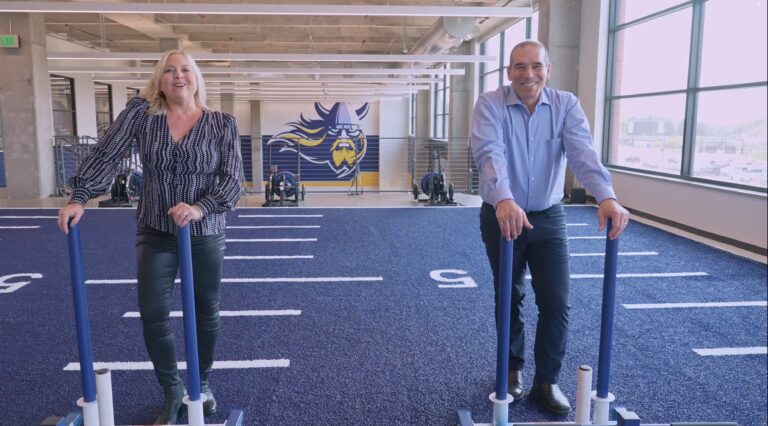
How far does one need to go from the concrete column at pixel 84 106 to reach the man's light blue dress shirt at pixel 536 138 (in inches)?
600

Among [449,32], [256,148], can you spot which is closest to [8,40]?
[449,32]

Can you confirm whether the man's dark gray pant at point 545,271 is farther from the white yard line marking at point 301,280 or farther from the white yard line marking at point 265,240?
the white yard line marking at point 265,240

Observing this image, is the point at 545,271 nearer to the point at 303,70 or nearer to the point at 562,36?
the point at 562,36

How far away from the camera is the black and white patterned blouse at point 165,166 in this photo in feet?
7.54

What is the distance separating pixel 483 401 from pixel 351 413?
62cm

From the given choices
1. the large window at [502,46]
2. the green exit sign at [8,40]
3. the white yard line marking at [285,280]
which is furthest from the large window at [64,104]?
the white yard line marking at [285,280]

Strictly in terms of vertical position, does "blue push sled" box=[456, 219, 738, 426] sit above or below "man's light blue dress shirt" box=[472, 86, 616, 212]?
below

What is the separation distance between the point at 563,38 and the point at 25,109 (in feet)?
30.4

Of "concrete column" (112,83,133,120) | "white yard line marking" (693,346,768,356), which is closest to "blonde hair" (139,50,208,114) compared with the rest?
"white yard line marking" (693,346,768,356)

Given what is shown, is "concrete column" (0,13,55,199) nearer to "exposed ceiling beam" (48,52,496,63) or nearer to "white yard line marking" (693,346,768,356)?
"exposed ceiling beam" (48,52,496,63)

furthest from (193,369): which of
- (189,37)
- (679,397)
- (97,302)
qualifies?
(189,37)

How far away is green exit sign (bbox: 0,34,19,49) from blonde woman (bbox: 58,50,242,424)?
9.85 m

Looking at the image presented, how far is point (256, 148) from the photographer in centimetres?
2469

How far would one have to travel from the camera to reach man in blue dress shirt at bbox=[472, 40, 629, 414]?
2344 millimetres
